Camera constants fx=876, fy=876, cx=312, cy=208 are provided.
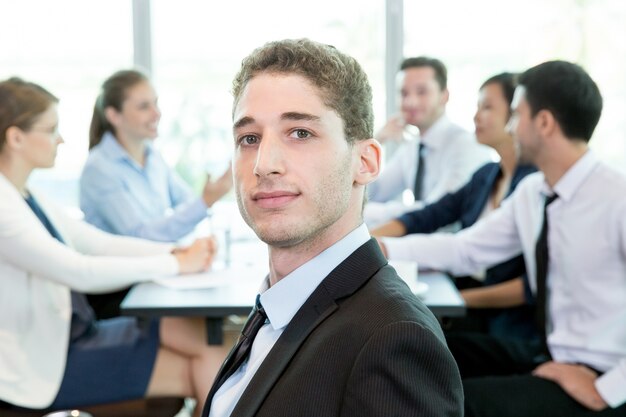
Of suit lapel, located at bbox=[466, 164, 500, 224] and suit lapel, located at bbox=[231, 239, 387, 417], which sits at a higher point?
suit lapel, located at bbox=[231, 239, 387, 417]

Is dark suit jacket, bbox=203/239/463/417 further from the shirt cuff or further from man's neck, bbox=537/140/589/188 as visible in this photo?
man's neck, bbox=537/140/589/188

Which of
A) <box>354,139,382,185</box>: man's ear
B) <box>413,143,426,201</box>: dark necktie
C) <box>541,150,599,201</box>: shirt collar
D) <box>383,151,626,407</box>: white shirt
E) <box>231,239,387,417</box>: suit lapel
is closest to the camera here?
<box>231,239,387,417</box>: suit lapel

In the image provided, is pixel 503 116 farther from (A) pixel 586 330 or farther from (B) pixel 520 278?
(A) pixel 586 330

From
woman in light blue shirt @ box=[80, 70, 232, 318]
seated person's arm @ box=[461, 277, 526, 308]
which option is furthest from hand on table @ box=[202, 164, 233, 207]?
seated person's arm @ box=[461, 277, 526, 308]

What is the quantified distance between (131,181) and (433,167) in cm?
147

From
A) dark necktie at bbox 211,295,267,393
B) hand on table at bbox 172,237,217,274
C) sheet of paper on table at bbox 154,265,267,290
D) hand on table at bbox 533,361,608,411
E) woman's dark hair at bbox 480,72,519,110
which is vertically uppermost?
woman's dark hair at bbox 480,72,519,110

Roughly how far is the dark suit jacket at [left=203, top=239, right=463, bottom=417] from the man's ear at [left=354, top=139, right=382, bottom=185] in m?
0.12

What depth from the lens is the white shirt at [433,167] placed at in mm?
3855

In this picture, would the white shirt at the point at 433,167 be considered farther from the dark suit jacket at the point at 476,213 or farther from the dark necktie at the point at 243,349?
the dark necktie at the point at 243,349

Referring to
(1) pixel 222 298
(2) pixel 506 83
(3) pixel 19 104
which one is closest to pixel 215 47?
(2) pixel 506 83

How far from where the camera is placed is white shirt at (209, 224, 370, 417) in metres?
1.20

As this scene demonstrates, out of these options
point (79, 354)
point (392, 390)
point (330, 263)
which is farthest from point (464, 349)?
point (392, 390)

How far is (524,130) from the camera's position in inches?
102

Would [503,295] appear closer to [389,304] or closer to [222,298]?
[222,298]
